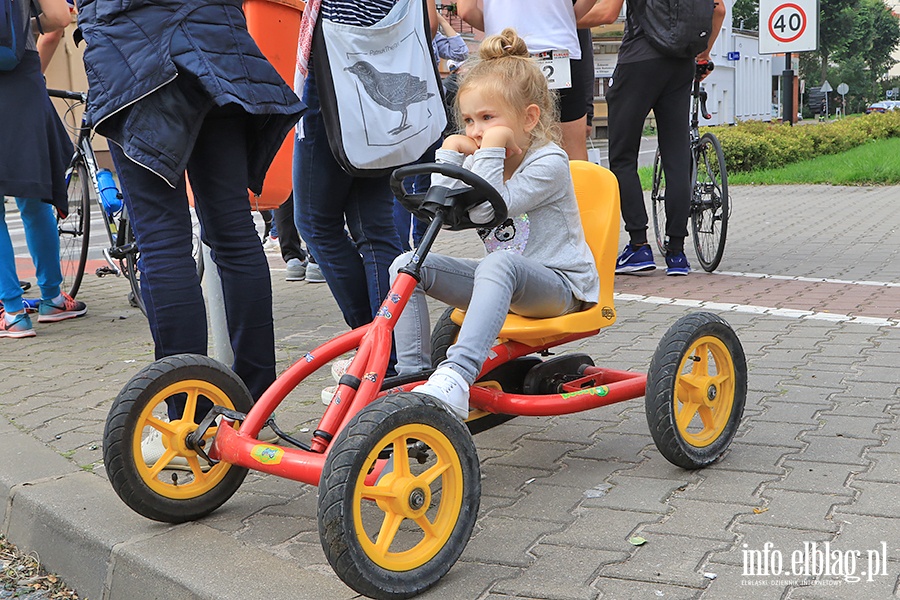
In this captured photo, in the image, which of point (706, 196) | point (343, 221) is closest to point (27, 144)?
point (343, 221)

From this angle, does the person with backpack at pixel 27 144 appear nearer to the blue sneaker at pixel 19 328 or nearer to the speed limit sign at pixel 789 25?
the blue sneaker at pixel 19 328

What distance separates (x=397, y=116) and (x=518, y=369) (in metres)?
0.96

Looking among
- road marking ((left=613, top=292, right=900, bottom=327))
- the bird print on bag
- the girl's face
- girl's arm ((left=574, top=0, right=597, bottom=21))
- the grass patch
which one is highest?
girl's arm ((left=574, top=0, right=597, bottom=21))

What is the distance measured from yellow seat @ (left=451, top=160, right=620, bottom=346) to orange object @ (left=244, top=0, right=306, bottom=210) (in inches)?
40.7

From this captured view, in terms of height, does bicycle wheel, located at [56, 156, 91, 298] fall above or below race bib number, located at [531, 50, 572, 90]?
below

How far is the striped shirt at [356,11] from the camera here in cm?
348

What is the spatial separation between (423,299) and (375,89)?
822 mm

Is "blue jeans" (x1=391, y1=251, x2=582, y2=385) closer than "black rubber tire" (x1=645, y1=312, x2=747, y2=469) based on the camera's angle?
Yes

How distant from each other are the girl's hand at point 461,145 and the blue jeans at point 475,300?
1.08ft

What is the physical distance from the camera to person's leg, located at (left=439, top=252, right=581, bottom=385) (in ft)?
9.26

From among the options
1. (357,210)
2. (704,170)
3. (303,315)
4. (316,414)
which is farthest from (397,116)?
(704,170)

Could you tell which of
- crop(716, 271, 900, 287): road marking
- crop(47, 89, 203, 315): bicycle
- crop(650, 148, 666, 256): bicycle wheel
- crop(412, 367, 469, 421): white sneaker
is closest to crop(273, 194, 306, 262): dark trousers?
crop(47, 89, 203, 315): bicycle

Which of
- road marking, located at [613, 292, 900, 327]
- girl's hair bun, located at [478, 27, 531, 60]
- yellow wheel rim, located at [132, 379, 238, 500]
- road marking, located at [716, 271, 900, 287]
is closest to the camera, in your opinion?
yellow wheel rim, located at [132, 379, 238, 500]

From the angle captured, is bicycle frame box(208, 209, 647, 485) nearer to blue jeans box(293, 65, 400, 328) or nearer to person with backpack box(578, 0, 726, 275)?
blue jeans box(293, 65, 400, 328)
